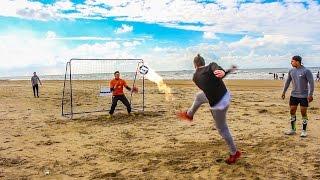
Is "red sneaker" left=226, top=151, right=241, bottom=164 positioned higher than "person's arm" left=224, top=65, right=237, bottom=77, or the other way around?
"person's arm" left=224, top=65, right=237, bottom=77

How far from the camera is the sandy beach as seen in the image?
7.64 m

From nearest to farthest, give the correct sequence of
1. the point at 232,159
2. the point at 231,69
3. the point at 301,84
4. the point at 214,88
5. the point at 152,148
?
the point at 231,69, the point at 214,88, the point at 232,159, the point at 152,148, the point at 301,84

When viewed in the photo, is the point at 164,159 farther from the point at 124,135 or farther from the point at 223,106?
the point at 124,135

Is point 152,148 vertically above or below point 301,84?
below

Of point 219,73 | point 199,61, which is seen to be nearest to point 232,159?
point 219,73

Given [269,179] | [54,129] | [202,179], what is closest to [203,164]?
[202,179]

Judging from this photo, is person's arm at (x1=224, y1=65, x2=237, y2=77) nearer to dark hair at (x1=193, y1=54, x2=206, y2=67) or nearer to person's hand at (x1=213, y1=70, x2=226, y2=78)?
person's hand at (x1=213, y1=70, x2=226, y2=78)

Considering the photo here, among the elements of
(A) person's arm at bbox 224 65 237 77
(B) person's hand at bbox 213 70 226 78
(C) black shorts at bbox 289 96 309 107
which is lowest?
(C) black shorts at bbox 289 96 309 107

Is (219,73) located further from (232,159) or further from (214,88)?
(232,159)

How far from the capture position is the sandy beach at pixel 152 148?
7.64m

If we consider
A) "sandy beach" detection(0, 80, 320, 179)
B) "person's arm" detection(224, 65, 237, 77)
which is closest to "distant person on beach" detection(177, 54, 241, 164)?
"person's arm" detection(224, 65, 237, 77)

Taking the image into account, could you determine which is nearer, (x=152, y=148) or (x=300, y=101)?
(x=152, y=148)

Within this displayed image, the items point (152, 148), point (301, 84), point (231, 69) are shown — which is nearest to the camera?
point (231, 69)

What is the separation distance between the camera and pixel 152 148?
9766 mm
